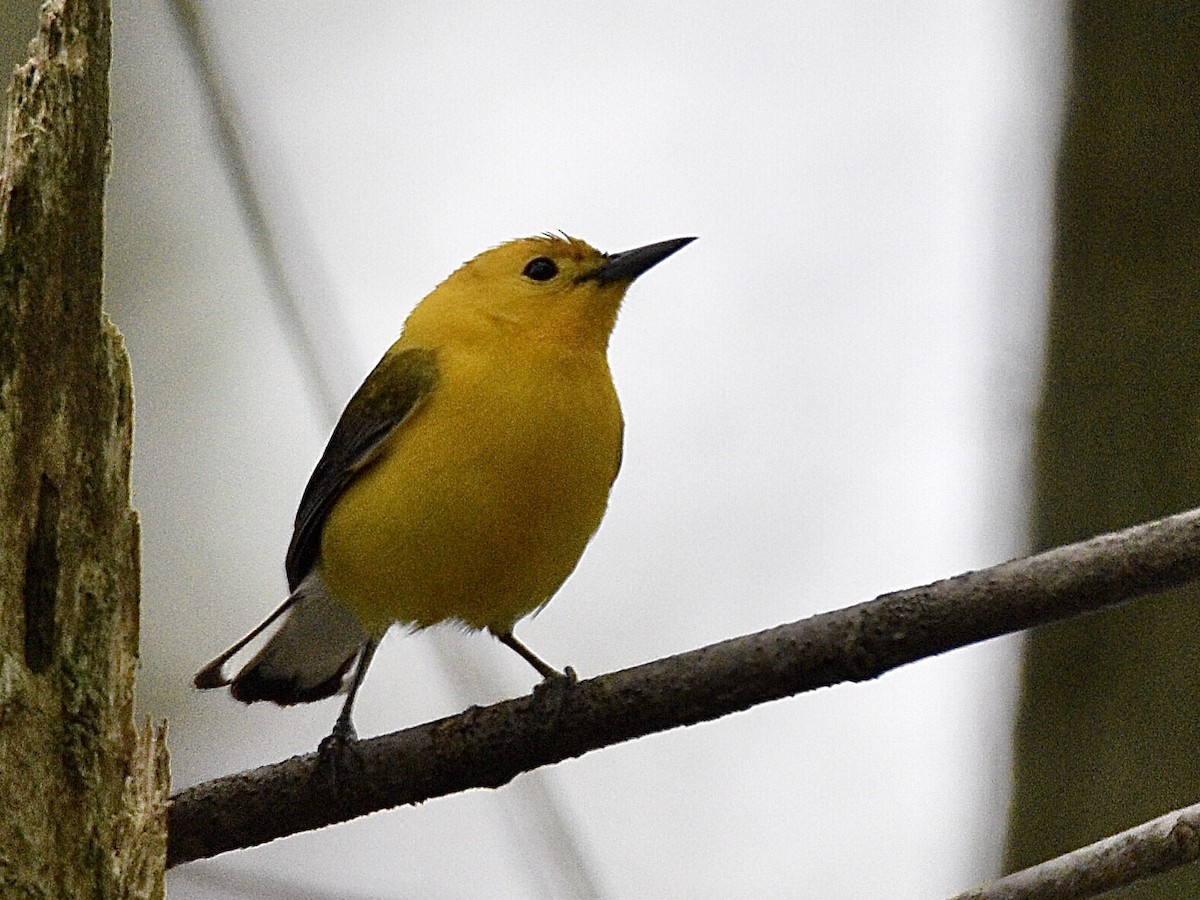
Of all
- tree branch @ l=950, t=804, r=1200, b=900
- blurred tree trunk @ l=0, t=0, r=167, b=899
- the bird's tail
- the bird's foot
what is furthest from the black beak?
tree branch @ l=950, t=804, r=1200, b=900

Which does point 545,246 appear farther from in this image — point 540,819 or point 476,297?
point 540,819

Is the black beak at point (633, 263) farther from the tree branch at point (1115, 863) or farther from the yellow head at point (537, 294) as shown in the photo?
the tree branch at point (1115, 863)

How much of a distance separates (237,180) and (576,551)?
55.6 inches

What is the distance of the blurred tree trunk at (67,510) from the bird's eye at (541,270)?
2.51 metres

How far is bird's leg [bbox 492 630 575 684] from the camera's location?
159 inches

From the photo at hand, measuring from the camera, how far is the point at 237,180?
4.62 m

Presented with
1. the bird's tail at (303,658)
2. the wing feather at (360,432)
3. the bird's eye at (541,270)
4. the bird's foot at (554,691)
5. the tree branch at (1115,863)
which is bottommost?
the bird's tail at (303,658)

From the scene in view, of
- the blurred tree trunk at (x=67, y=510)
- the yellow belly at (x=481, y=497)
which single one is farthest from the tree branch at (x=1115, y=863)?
the yellow belly at (x=481, y=497)

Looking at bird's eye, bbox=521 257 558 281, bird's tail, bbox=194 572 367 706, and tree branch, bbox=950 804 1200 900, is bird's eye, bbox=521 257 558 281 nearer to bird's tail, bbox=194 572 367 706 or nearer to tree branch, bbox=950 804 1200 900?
bird's tail, bbox=194 572 367 706

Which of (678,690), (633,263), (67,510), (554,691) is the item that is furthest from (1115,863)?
(633,263)

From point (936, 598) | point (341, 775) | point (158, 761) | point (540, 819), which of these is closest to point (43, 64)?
point (158, 761)

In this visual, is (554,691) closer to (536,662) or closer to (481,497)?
(481,497)

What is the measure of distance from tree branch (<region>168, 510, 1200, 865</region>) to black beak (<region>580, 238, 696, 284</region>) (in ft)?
6.82

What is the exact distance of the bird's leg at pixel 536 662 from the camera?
13.2 feet
